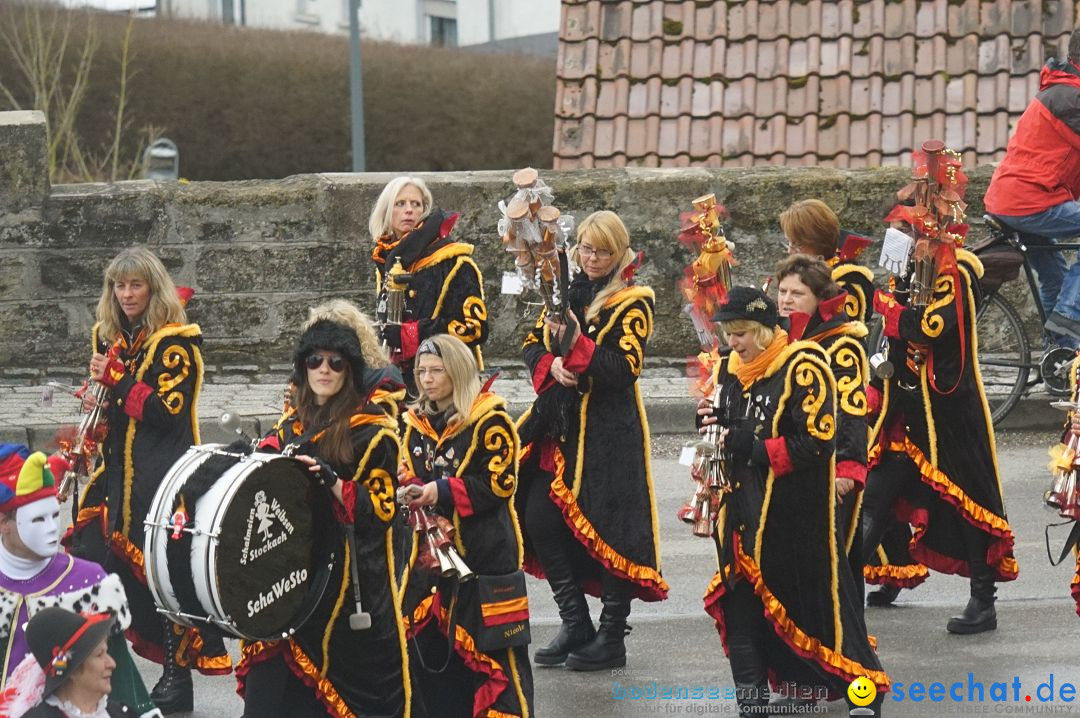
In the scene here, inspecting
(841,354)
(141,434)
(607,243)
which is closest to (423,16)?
(607,243)

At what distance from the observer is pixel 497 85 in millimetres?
29734

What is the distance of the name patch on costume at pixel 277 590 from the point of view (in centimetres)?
539

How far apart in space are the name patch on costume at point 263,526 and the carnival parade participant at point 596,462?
6.85 ft

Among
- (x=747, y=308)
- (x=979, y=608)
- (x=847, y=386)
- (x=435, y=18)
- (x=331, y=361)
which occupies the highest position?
(x=435, y=18)

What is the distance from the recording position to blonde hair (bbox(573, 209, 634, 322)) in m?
7.47

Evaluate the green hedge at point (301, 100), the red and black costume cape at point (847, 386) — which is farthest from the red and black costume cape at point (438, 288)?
the green hedge at point (301, 100)

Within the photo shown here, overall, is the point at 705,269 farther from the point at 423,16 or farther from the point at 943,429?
the point at 423,16

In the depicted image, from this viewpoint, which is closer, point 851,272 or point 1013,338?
point 851,272

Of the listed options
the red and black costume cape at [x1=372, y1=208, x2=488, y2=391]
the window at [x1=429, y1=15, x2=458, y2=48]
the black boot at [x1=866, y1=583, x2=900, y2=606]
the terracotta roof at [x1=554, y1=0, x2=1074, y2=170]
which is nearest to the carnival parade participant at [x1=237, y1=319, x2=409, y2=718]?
the red and black costume cape at [x1=372, y1=208, x2=488, y2=391]

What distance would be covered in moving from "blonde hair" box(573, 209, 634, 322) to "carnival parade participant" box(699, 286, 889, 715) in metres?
0.99

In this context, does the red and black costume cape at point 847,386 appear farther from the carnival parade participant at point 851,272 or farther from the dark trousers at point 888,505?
the dark trousers at point 888,505

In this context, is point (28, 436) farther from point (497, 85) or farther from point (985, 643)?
point (497, 85)

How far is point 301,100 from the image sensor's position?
27.5m

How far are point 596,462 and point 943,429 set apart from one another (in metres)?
1.50
